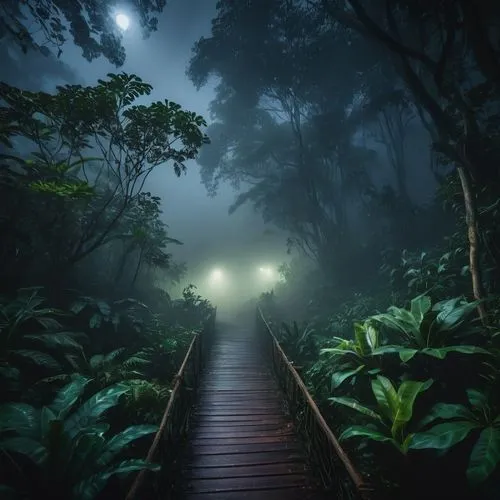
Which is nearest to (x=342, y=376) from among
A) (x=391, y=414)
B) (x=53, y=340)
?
(x=391, y=414)

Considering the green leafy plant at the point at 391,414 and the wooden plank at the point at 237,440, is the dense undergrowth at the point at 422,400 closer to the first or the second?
the green leafy plant at the point at 391,414

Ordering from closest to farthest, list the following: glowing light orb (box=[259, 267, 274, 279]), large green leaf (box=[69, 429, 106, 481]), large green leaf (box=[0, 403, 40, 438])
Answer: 1. large green leaf (box=[69, 429, 106, 481])
2. large green leaf (box=[0, 403, 40, 438])
3. glowing light orb (box=[259, 267, 274, 279])

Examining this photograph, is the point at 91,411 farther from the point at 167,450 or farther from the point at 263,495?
the point at 263,495

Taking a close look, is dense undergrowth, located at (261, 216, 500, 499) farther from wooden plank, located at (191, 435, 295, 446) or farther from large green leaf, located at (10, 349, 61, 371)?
large green leaf, located at (10, 349, 61, 371)

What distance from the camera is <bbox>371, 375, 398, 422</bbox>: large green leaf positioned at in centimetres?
363

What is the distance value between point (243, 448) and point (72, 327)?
5.46 m

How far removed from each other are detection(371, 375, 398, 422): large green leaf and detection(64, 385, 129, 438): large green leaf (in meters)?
3.15

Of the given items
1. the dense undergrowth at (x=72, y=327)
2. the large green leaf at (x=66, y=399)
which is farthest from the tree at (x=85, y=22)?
the large green leaf at (x=66, y=399)

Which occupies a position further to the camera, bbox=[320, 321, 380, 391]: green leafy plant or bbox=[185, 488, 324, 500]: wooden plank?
bbox=[320, 321, 380, 391]: green leafy plant

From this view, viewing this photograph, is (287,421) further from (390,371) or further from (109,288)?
(109,288)

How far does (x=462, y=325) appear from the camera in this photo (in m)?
4.75

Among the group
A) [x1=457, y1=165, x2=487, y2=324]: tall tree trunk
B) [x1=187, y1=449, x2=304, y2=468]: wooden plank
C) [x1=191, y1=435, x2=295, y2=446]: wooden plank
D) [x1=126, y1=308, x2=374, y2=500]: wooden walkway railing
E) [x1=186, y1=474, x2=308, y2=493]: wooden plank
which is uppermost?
[x1=457, y1=165, x2=487, y2=324]: tall tree trunk

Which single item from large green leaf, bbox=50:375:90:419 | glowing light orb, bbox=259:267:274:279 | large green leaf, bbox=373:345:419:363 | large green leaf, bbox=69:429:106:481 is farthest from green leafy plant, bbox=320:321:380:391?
glowing light orb, bbox=259:267:274:279

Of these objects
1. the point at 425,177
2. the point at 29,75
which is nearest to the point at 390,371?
the point at 425,177
